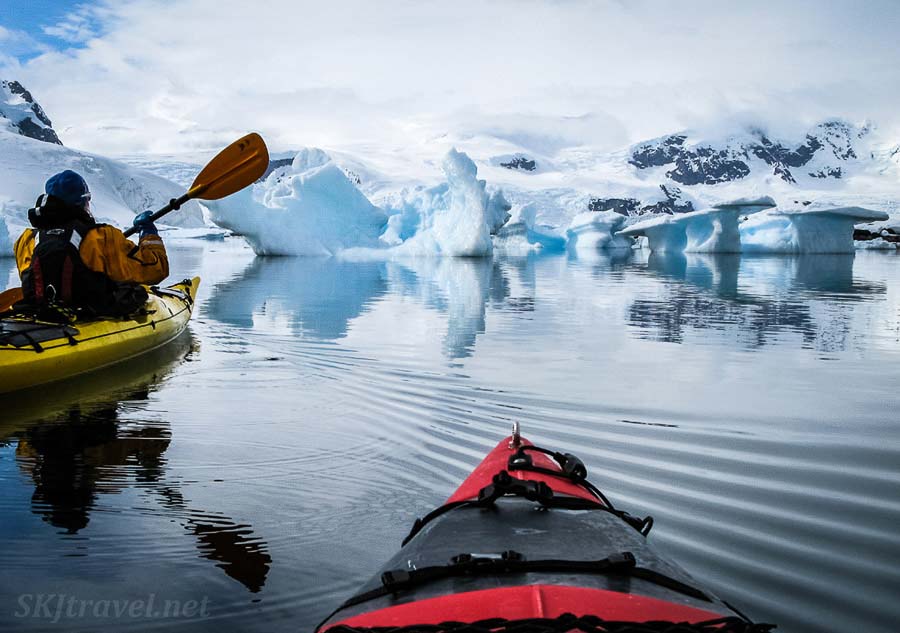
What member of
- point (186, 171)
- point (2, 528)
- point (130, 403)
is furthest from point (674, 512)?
point (186, 171)

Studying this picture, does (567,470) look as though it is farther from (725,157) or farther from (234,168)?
(725,157)

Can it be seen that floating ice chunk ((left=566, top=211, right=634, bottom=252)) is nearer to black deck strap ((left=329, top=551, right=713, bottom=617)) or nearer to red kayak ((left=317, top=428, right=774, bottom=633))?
red kayak ((left=317, top=428, right=774, bottom=633))

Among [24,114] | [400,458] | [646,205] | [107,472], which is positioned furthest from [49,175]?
[646,205]

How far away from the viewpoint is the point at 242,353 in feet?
22.1

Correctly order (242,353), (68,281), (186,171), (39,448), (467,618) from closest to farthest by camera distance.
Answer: (467,618), (39,448), (68,281), (242,353), (186,171)

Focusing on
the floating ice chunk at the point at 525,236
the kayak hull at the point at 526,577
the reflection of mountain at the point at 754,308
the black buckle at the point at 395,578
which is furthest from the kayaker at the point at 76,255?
the floating ice chunk at the point at 525,236

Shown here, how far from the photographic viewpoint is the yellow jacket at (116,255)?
17.5 ft

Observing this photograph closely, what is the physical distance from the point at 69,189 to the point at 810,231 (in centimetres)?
3095

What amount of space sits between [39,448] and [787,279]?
53.0 feet

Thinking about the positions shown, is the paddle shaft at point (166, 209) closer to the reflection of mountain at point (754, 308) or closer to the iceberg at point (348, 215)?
the reflection of mountain at point (754, 308)

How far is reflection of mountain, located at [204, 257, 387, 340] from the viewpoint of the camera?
8938 mm

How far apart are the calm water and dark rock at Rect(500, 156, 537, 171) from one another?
110 metres

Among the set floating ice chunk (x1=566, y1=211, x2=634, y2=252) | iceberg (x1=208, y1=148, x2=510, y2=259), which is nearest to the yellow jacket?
iceberg (x1=208, y1=148, x2=510, y2=259)

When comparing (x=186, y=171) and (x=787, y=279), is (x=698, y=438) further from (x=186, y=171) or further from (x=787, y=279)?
(x=186, y=171)
